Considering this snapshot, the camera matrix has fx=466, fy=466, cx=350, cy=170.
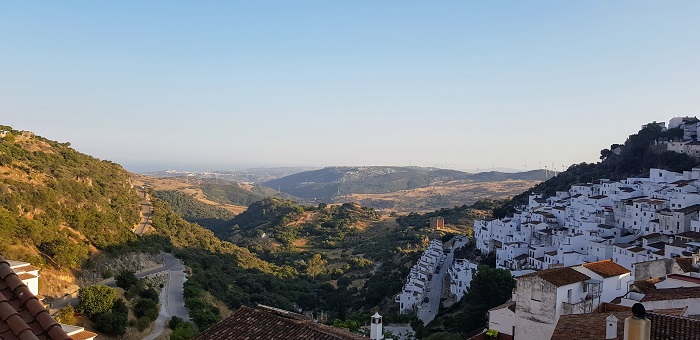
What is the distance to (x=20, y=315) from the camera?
3.01m

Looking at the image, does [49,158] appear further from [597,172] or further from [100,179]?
[597,172]

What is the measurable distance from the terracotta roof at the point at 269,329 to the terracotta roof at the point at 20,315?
8.11 meters

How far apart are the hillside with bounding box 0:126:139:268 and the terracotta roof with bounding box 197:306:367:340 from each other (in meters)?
15.6

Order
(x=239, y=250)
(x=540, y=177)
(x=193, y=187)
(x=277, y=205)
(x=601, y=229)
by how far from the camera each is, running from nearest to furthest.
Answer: (x=601, y=229), (x=239, y=250), (x=277, y=205), (x=193, y=187), (x=540, y=177)

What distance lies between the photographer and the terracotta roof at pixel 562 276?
15.5 meters

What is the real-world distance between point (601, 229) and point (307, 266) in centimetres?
2842

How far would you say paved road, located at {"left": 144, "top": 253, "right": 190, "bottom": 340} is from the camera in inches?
881

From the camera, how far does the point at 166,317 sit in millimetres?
23422

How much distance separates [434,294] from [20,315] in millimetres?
37911

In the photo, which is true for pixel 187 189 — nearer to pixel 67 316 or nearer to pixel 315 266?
pixel 315 266

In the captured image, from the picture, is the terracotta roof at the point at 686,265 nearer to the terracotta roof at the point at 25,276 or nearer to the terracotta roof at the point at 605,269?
the terracotta roof at the point at 605,269

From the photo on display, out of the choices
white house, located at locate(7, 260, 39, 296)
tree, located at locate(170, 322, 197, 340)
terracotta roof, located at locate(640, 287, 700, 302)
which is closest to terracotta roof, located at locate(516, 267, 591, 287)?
terracotta roof, located at locate(640, 287, 700, 302)

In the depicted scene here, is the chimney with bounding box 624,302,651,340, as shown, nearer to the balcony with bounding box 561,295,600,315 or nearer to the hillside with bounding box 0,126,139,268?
the balcony with bounding box 561,295,600,315

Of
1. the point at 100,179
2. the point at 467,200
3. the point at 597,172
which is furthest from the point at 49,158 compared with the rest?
the point at 467,200
